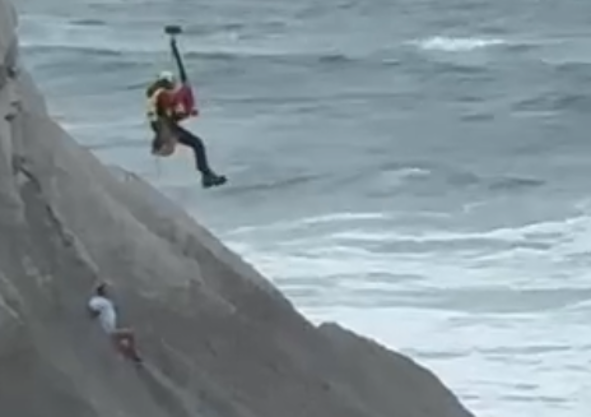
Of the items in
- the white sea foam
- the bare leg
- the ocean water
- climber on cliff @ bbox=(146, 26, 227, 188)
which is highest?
the white sea foam

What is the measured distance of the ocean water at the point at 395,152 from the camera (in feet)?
87.1

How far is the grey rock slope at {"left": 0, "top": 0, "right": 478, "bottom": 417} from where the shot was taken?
16.3m

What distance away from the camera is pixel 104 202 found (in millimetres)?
18359

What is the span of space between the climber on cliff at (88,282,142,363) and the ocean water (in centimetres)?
693

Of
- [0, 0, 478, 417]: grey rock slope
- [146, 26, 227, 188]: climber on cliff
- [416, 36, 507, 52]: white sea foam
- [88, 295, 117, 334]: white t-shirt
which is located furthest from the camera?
[416, 36, 507, 52]: white sea foam

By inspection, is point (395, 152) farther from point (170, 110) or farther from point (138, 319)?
point (138, 319)

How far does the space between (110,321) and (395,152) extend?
24.3 meters

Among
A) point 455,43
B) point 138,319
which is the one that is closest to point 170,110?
point 138,319

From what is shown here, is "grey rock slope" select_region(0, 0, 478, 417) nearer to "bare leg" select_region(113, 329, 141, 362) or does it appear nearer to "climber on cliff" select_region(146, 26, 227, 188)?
"bare leg" select_region(113, 329, 141, 362)

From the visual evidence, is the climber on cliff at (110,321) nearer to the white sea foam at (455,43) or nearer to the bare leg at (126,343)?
the bare leg at (126,343)

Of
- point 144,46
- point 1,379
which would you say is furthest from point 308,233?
point 144,46

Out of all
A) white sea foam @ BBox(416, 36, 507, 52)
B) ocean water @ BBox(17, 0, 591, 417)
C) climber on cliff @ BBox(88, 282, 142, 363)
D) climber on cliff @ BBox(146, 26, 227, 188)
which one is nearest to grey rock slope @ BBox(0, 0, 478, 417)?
climber on cliff @ BBox(88, 282, 142, 363)

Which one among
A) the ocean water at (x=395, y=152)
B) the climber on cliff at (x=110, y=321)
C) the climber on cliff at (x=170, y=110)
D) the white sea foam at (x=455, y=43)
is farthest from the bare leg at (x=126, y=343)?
the white sea foam at (x=455, y=43)

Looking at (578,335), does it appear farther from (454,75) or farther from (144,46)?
(144,46)
